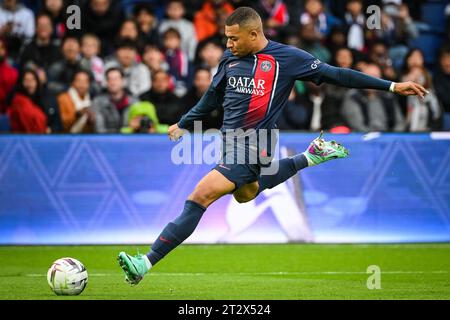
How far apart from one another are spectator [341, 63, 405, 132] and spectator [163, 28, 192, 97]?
2.99 meters

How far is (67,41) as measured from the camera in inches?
624

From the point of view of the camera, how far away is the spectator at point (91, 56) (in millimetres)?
15898

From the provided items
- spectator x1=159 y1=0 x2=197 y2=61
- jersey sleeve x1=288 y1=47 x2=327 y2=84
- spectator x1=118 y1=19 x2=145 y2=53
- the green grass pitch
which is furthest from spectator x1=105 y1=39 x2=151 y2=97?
jersey sleeve x1=288 y1=47 x2=327 y2=84

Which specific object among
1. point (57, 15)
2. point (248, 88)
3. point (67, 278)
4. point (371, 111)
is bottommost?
point (371, 111)

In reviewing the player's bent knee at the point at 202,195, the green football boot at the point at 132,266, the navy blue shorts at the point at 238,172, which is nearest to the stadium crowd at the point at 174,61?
the navy blue shorts at the point at 238,172

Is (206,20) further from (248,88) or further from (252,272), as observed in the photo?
(248,88)

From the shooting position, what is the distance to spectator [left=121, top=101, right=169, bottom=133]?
1406 centimetres

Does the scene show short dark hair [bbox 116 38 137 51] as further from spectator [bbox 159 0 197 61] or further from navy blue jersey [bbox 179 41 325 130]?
navy blue jersey [bbox 179 41 325 130]

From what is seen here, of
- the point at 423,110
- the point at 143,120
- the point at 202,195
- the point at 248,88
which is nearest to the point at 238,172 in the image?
the point at 202,195

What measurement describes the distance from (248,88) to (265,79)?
0.60 ft

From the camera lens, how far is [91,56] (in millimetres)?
15984

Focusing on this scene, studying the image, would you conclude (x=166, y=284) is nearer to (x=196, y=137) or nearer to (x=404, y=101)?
(x=196, y=137)

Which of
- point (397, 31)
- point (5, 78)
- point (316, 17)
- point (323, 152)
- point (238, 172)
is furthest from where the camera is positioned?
point (397, 31)

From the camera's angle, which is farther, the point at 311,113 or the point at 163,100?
the point at 311,113
